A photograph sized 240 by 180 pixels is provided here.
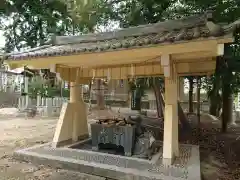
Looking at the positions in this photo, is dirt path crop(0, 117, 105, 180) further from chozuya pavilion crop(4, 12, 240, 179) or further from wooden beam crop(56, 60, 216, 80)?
wooden beam crop(56, 60, 216, 80)

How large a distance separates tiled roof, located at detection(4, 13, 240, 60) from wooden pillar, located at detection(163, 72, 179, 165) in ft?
3.51

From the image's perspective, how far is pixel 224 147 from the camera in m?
7.89

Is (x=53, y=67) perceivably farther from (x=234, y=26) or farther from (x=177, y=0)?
(x=177, y=0)

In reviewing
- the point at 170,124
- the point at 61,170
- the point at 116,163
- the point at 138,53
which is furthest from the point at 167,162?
the point at 138,53

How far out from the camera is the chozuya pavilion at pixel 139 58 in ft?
12.5

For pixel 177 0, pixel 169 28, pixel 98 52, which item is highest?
pixel 177 0

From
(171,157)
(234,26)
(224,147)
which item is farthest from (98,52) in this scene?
(224,147)

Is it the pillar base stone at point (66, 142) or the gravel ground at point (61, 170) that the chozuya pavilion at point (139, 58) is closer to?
the pillar base stone at point (66, 142)

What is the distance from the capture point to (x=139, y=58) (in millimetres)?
4988

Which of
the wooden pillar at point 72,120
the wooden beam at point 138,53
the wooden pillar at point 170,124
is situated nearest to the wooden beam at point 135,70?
the wooden pillar at point 72,120

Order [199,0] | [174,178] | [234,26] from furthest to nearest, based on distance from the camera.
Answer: [199,0], [174,178], [234,26]

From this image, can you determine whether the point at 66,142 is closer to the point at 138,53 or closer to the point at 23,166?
the point at 23,166

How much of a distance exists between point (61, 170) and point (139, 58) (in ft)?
9.21

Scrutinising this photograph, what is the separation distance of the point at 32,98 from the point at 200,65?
13.4 metres
